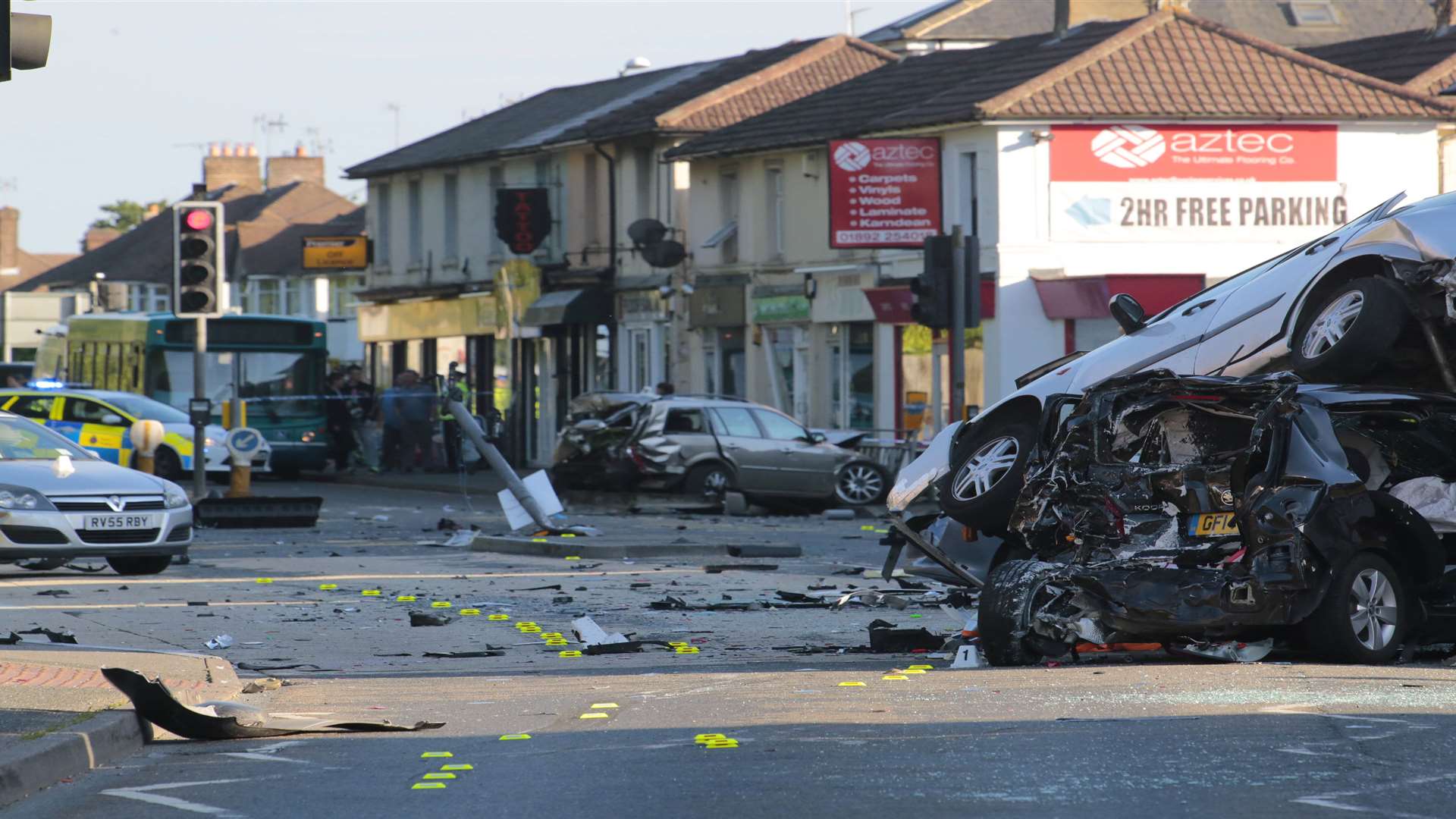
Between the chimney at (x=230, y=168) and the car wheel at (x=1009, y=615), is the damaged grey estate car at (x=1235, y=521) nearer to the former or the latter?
the car wheel at (x=1009, y=615)

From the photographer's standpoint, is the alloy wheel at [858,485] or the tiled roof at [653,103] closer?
the alloy wheel at [858,485]

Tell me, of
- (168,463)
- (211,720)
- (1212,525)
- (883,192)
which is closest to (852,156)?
(883,192)

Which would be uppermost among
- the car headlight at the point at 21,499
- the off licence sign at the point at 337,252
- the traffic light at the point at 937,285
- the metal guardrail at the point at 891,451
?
the off licence sign at the point at 337,252

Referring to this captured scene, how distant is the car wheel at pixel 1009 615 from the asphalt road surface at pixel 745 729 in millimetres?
191

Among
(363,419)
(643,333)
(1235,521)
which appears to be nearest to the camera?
(1235,521)

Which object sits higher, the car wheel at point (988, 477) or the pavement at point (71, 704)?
the car wheel at point (988, 477)

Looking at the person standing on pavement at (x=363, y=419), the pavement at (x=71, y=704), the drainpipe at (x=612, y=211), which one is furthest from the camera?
the drainpipe at (x=612, y=211)

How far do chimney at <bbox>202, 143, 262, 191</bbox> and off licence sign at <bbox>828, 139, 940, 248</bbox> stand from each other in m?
59.3

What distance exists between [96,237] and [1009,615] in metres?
99.6

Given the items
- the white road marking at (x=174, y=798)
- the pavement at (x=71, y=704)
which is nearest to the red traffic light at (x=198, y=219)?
the pavement at (x=71, y=704)

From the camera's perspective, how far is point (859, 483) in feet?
94.9

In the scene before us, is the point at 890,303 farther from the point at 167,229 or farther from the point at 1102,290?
the point at 167,229

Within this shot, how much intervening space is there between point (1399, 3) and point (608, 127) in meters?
28.7

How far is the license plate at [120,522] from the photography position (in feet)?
57.0
